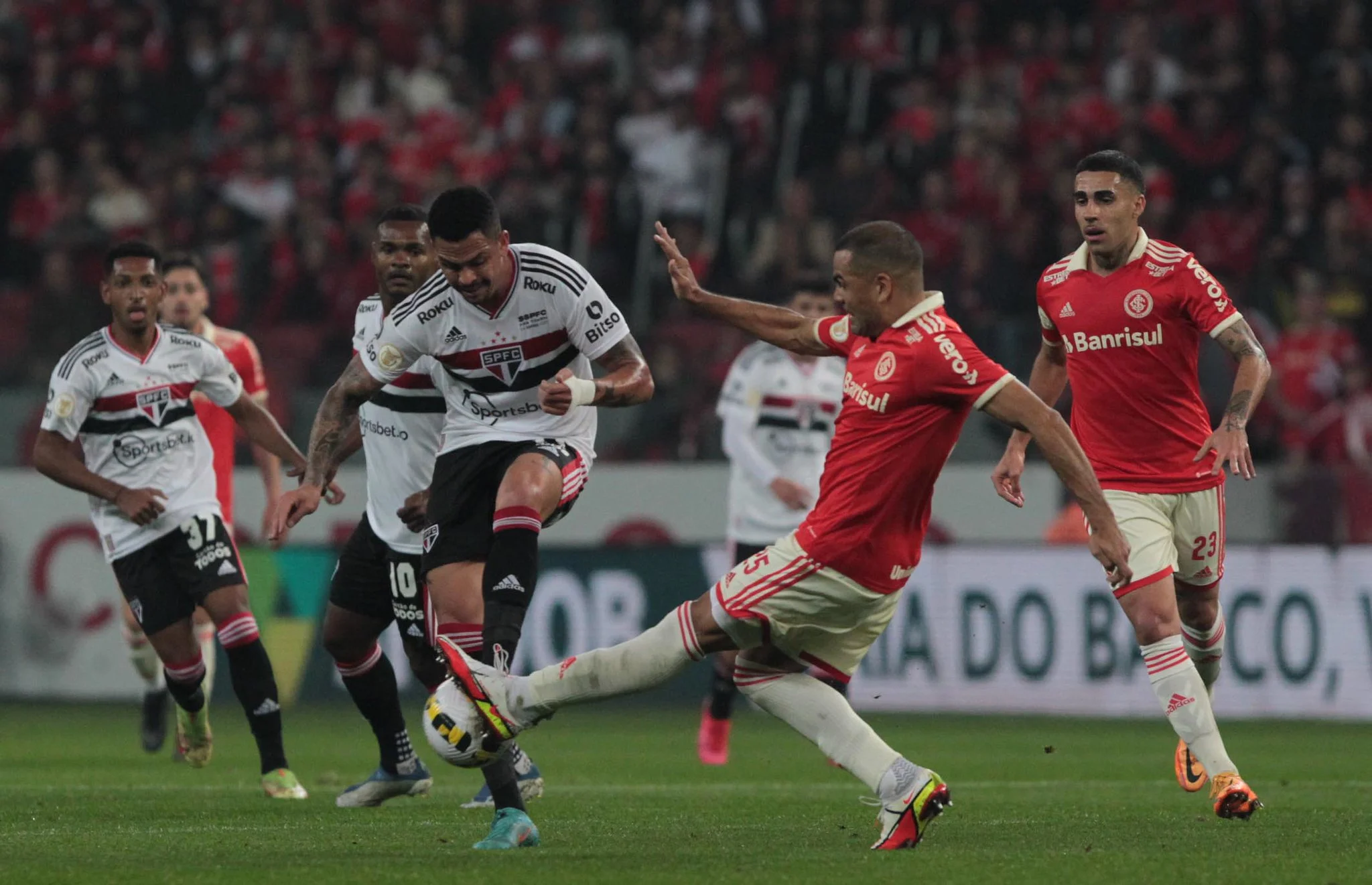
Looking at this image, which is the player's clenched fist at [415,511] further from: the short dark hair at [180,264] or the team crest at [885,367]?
the short dark hair at [180,264]

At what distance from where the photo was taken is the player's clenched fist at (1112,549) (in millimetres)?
6477

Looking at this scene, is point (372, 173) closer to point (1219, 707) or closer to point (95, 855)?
point (1219, 707)

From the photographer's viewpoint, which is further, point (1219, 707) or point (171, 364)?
point (1219, 707)

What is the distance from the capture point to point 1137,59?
18.0m

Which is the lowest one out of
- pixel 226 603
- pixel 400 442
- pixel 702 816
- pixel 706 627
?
pixel 702 816

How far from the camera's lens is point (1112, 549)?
21.3ft

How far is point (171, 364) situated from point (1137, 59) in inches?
433

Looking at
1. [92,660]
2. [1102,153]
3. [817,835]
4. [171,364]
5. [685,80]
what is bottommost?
[92,660]

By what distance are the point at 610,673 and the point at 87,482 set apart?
370cm

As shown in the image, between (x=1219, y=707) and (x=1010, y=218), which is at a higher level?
(x=1010, y=218)

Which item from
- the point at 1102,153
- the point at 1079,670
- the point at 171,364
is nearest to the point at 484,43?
the point at 1079,670

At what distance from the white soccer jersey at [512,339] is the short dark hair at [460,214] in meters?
0.37

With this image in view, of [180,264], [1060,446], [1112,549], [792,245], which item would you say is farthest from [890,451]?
[792,245]

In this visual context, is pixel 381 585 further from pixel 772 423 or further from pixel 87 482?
pixel 772 423
